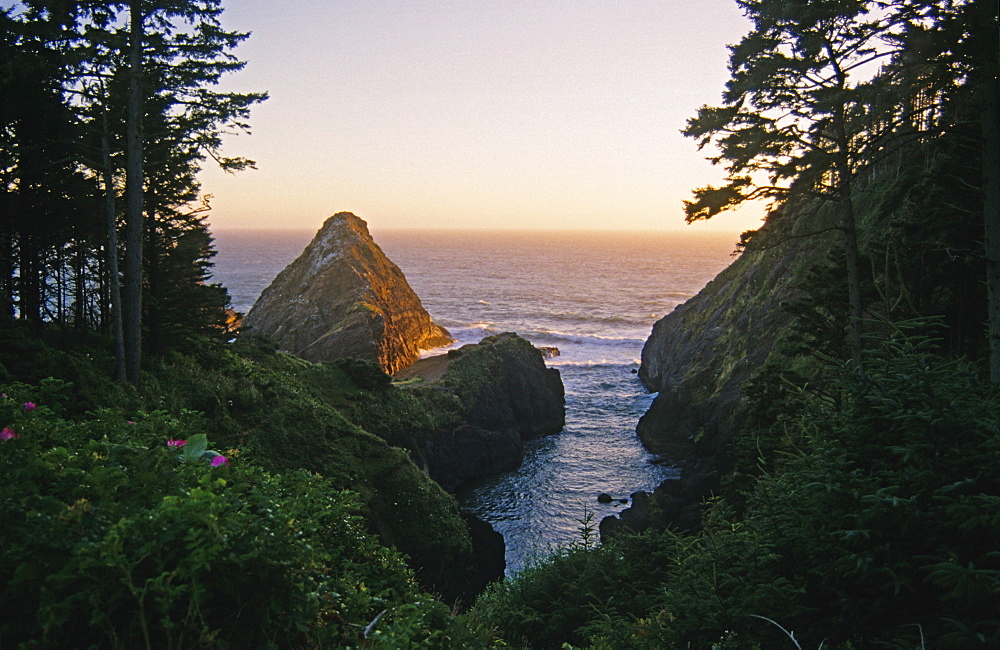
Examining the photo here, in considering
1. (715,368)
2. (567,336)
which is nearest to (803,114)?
(715,368)

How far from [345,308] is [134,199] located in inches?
1310

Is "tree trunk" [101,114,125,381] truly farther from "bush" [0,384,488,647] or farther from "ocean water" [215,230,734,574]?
"ocean water" [215,230,734,574]

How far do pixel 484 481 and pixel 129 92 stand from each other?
22.5 metres

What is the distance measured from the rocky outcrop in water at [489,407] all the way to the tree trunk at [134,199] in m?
13.0

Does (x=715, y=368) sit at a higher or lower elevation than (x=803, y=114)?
lower

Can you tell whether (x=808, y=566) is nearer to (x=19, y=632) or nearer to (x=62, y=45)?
(x=19, y=632)

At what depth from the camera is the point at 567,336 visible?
6706 centimetres

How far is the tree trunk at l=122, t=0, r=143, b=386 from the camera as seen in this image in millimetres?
12805

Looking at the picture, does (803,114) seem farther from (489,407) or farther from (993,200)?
(489,407)

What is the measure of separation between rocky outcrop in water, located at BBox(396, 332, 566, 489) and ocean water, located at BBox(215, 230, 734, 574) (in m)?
1.05

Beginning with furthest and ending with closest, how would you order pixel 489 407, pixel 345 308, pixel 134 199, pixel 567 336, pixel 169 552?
pixel 567 336 → pixel 345 308 → pixel 489 407 → pixel 134 199 → pixel 169 552

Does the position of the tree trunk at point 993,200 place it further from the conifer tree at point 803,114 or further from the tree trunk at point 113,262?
the tree trunk at point 113,262

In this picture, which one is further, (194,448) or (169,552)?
(194,448)

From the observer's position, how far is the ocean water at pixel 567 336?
2631cm
